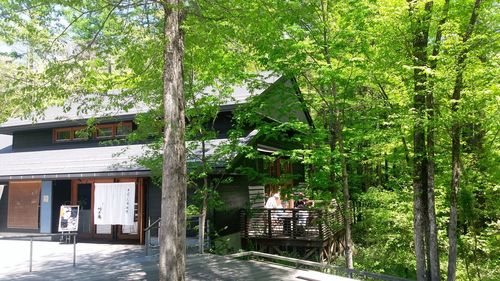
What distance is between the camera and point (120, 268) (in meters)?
9.38

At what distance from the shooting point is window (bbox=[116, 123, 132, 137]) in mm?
15891

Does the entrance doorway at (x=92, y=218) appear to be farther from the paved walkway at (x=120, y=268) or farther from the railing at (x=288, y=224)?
the railing at (x=288, y=224)

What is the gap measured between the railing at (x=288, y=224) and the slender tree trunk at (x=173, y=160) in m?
7.17

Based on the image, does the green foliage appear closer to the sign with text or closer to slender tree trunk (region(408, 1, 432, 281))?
slender tree trunk (region(408, 1, 432, 281))

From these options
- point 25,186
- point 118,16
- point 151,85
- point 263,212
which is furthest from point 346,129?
point 25,186

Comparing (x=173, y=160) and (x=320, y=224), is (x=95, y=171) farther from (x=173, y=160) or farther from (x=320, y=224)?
(x=173, y=160)

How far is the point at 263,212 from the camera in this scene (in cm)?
1427

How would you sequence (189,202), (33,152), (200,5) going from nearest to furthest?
(200,5) → (189,202) → (33,152)

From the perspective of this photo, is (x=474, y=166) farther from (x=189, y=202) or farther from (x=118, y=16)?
(x=118, y=16)

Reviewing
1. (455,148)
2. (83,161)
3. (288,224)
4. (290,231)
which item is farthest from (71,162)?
(455,148)

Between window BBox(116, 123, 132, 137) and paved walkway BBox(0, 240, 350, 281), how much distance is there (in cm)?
518

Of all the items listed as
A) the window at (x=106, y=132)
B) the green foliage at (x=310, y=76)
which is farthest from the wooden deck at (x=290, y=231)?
the window at (x=106, y=132)

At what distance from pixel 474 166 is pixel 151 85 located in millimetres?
9021

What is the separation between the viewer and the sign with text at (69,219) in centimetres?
1260
